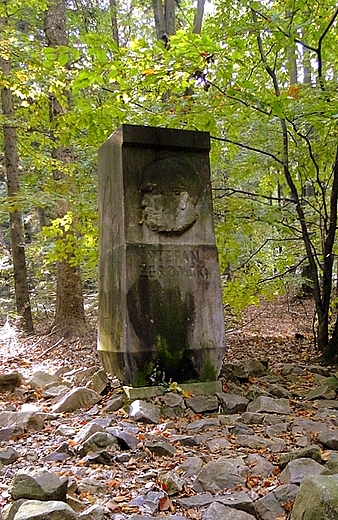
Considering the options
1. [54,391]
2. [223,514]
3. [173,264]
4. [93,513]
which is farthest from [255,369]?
[93,513]

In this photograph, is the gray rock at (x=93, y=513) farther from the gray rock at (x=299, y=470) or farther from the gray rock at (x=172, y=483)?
the gray rock at (x=299, y=470)

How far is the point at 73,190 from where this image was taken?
7.30 m

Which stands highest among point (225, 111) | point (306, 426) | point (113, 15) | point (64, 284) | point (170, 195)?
point (113, 15)

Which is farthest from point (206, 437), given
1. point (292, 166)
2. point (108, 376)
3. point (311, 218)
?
point (292, 166)

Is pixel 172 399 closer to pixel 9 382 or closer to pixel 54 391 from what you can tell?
pixel 54 391

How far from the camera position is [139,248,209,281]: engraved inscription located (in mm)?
4367

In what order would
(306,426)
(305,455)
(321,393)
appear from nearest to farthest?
1. (305,455)
2. (306,426)
3. (321,393)

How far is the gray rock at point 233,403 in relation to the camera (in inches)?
160

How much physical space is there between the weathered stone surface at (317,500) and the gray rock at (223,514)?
30 cm

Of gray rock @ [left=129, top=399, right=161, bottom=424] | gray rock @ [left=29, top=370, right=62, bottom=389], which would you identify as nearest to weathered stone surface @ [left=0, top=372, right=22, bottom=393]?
gray rock @ [left=29, top=370, right=62, bottom=389]

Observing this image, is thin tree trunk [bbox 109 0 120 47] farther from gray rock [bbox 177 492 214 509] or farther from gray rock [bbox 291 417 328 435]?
gray rock [bbox 177 492 214 509]

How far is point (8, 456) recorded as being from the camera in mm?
3016

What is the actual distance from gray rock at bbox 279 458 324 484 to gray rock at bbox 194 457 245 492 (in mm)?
226

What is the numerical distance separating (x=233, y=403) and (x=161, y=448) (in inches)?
46.5
